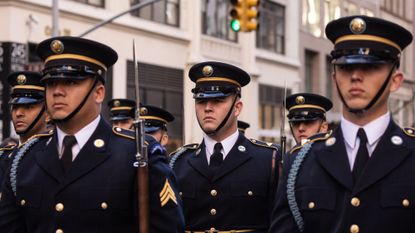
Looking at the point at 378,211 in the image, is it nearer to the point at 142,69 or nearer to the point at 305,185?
the point at 305,185

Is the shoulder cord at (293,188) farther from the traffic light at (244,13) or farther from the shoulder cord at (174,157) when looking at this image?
the traffic light at (244,13)

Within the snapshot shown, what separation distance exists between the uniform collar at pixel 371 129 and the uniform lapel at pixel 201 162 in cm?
354

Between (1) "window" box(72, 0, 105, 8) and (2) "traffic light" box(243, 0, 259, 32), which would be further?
(1) "window" box(72, 0, 105, 8)

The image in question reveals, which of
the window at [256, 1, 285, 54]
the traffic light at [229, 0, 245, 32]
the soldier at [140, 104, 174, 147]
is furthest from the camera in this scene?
the window at [256, 1, 285, 54]

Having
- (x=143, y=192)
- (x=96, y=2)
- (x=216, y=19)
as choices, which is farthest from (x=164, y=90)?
(x=143, y=192)

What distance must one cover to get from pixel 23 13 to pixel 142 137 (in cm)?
2117

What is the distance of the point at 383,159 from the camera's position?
16.3 ft

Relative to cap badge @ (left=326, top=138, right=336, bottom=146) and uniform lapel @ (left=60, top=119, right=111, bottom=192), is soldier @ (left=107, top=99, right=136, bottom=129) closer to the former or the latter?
uniform lapel @ (left=60, top=119, right=111, bottom=192)

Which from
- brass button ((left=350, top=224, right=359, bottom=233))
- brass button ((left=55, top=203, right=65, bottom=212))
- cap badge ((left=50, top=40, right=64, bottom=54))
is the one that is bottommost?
brass button ((left=350, top=224, right=359, bottom=233))

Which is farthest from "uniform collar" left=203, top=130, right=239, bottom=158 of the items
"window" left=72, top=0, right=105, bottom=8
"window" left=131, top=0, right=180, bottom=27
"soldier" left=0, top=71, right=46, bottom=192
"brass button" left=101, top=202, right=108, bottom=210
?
"window" left=131, top=0, right=180, bottom=27

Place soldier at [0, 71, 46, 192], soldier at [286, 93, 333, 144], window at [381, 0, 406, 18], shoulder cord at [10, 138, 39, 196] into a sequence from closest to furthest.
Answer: shoulder cord at [10, 138, 39, 196] < soldier at [0, 71, 46, 192] < soldier at [286, 93, 333, 144] < window at [381, 0, 406, 18]

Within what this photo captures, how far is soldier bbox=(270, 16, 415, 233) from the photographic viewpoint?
4.91 m

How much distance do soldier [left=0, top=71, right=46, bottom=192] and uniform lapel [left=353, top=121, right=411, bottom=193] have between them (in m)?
4.61

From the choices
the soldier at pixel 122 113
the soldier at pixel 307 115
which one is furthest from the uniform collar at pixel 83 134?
the soldier at pixel 122 113
